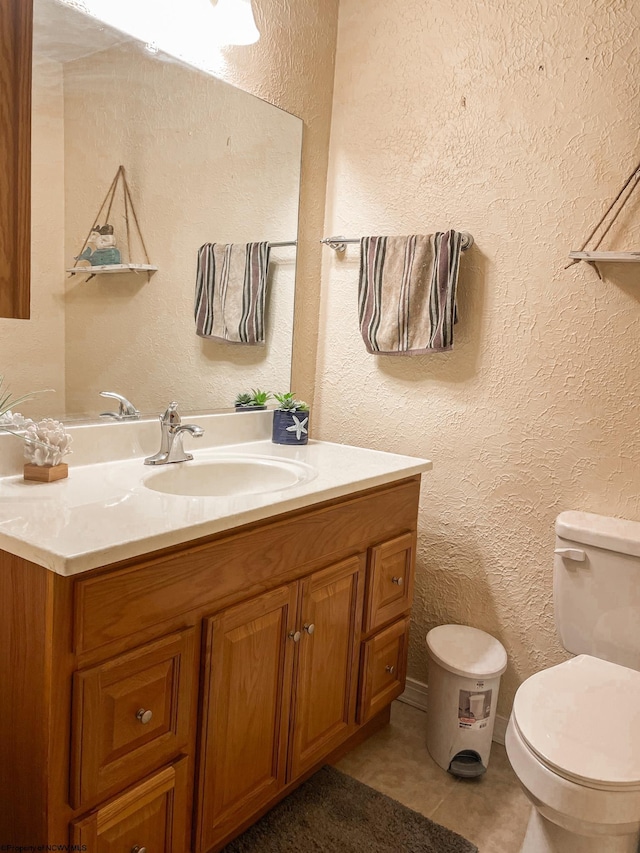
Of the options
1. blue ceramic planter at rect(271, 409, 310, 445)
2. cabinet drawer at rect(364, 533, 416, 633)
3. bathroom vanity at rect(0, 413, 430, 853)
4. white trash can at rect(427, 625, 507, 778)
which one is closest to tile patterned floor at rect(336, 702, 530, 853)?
white trash can at rect(427, 625, 507, 778)

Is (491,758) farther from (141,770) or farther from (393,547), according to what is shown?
(141,770)

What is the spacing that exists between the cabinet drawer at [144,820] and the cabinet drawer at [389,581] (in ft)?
2.21

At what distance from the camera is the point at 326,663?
1.59m

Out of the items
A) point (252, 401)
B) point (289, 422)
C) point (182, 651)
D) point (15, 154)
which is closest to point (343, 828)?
point (182, 651)

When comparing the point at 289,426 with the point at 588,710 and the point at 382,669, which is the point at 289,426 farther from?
the point at 588,710

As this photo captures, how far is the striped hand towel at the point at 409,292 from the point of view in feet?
6.25

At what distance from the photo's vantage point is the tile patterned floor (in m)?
1.60

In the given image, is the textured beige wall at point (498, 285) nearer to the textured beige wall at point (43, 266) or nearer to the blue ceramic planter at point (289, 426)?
the blue ceramic planter at point (289, 426)

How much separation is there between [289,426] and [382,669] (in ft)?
2.53

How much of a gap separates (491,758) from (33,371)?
168 centimetres

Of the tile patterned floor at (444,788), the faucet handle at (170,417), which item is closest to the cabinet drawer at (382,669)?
the tile patterned floor at (444,788)

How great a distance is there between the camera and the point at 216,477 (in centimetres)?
170

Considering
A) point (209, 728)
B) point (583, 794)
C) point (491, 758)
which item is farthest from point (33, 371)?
point (491, 758)

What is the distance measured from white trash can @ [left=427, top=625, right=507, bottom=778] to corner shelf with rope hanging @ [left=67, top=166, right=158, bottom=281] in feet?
4.51
